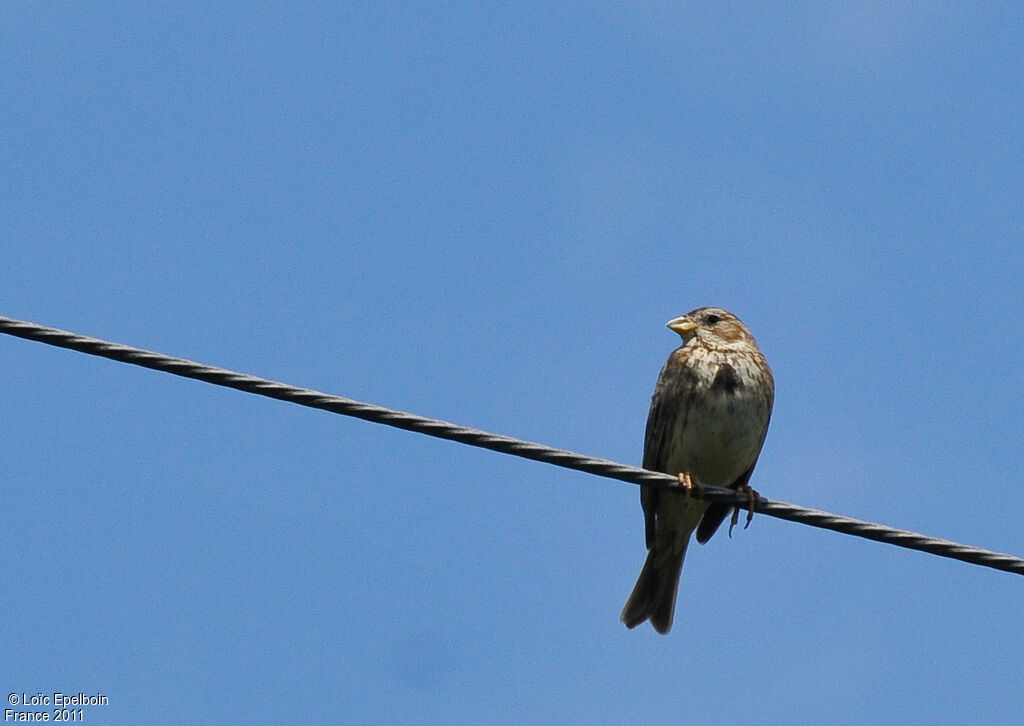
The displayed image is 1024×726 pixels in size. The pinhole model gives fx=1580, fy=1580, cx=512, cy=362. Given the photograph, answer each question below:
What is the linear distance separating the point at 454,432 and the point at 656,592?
147 inches

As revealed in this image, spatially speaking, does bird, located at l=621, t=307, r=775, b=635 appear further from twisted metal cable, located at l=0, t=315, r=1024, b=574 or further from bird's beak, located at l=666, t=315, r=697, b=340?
twisted metal cable, located at l=0, t=315, r=1024, b=574

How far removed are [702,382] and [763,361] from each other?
1.61 ft

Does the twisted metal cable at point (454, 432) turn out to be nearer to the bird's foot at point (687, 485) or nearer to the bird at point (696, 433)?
the bird's foot at point (687, 485)

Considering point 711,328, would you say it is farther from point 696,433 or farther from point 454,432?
point 454,432

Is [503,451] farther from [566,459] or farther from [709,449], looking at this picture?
[709,449]

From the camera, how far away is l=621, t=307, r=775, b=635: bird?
8.10 meters

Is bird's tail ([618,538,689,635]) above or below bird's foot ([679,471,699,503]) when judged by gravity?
below

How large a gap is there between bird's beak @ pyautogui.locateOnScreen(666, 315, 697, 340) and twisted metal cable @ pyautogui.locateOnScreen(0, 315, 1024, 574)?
2905mm

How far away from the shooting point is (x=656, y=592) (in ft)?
28.2

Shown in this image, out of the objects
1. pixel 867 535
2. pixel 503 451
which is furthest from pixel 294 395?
pixel 867 535

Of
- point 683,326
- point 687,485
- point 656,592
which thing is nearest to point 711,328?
point 683,326

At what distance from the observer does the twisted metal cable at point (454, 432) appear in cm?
478

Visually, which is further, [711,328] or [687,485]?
[711,328]

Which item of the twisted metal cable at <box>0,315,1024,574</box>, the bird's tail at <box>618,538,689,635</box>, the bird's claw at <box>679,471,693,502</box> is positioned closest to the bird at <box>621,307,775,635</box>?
the bird's tail at <box>618,538,689,635</box>
